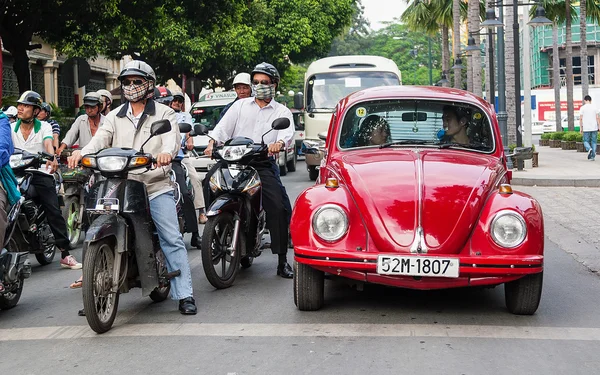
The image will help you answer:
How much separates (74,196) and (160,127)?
16.2 feet

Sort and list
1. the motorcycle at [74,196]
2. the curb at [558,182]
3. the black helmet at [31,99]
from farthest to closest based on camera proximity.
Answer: the curb at [558,182] < the motorcycle at [74,196] < the black helmet at [31,99]

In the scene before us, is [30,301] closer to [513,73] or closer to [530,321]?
[530,321]

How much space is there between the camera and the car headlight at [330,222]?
21.1 feet

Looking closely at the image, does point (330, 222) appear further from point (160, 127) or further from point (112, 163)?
point (112, 163)

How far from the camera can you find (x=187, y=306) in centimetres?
681

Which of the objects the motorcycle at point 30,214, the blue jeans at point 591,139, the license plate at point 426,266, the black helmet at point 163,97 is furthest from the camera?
the blue jeans at point 591,139

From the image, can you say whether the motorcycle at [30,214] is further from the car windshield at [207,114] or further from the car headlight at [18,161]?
the car windshield at [207,114]

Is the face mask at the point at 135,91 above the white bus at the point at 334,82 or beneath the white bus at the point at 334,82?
beneath

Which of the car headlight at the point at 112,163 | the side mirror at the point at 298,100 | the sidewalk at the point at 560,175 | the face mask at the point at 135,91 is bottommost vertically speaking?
the sidewalk at the point at 560,175

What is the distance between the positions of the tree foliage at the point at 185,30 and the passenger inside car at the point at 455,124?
552 inches

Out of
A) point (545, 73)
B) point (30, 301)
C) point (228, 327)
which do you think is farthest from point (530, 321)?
point (545, 73)

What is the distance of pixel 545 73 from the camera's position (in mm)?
79625

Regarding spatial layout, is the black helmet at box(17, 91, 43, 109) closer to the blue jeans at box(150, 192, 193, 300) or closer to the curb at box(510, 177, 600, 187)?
the blue jeans at box(150, 192, 193, 300)

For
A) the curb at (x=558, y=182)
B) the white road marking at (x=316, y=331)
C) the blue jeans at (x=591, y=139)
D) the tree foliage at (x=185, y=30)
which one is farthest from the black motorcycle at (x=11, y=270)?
the blue jeans at (x=591, y=139)
